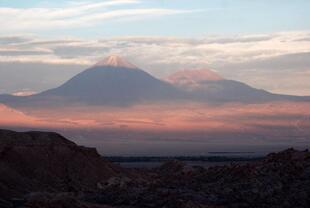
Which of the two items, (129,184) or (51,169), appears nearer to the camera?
(129,184)

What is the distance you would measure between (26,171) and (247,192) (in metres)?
18.7

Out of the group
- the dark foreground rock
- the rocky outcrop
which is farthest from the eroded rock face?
the rocky outcrop

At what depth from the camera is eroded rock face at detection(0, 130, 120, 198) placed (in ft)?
144

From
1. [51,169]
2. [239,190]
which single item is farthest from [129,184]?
[51,169]

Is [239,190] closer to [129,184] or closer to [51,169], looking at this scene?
[129,184]

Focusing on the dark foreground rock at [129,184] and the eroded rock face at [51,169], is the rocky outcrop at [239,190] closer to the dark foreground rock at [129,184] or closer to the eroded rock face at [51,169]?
the dark foreground rock at [129,184]

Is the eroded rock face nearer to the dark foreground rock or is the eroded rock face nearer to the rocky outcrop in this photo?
the dark foreground rock

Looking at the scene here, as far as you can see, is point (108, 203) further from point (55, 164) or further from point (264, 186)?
point (55, 164)

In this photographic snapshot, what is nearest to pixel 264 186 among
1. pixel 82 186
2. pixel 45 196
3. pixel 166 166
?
pixel 45 196

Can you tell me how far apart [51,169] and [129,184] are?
9562 mm

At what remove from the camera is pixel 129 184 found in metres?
40.0

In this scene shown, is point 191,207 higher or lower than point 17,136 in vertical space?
lower

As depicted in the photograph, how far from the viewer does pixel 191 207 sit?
28422mm

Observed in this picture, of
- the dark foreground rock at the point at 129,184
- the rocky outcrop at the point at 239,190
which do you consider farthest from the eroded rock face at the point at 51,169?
the rocky outcrop at the point at 239,190
